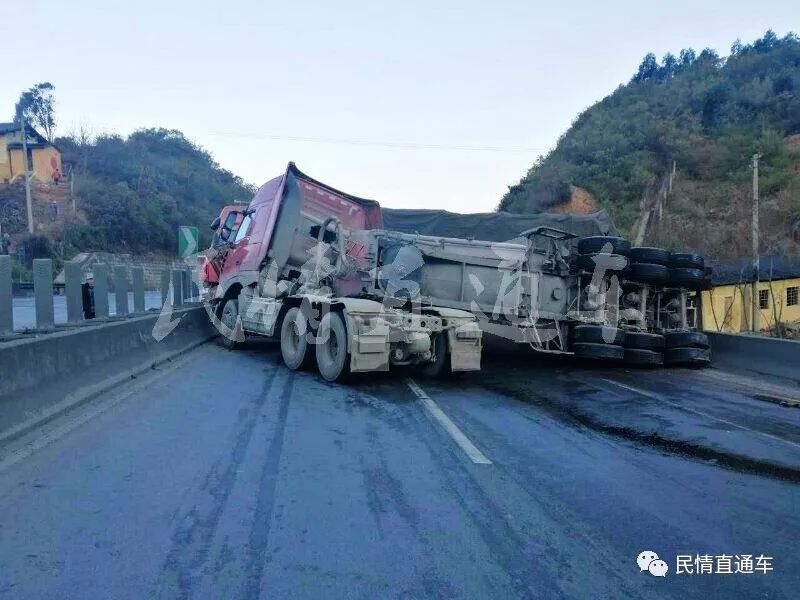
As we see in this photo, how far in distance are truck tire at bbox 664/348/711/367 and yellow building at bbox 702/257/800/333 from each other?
1014cm

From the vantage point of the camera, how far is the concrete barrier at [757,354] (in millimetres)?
10211

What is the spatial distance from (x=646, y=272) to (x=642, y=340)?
3.88 ft

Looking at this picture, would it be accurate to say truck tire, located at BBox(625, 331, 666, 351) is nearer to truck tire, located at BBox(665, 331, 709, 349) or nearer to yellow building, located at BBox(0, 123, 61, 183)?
truck tire, located at BBox(665, 331, 709, 349)

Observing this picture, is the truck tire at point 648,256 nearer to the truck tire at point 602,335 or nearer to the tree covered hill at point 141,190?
the truck tire at point 602,335

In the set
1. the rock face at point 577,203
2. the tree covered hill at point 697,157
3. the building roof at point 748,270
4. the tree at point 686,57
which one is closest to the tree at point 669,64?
the tree at point 686,57

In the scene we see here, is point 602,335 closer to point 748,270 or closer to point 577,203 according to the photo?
point 748,270

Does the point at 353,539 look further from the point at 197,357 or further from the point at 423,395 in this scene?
the point at 197,357

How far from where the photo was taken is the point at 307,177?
12484 millimetres

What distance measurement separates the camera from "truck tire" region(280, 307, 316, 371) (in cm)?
1007

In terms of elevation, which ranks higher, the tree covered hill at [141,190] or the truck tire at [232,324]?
the tree covered hill at [141,190]

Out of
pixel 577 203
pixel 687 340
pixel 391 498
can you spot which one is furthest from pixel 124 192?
pixel 391 498

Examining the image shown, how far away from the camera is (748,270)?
2100cm

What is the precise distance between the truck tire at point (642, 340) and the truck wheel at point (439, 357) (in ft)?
11.4

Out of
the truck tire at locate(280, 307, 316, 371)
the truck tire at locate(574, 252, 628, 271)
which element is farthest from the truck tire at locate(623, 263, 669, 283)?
the truck tire at locate(280, 307, 316, 371)
